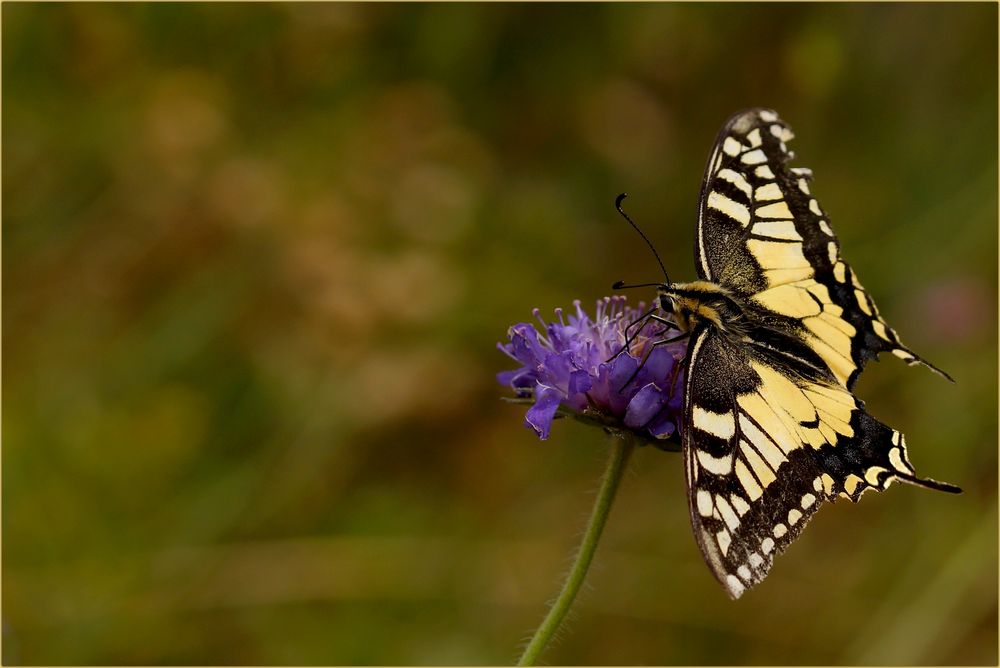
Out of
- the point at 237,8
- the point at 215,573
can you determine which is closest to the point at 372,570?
the point at 215,573

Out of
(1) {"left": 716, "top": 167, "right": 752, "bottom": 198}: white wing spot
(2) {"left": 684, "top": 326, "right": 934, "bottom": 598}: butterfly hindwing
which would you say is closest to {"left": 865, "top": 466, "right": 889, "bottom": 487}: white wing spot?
(2) {"left": 684, "top": 326, "right": 934, "bottom": 598}: butterfly hindwing

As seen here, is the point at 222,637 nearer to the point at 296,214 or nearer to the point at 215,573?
the point at 215,573

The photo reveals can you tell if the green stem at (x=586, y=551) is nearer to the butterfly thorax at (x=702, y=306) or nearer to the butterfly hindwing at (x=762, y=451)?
the butterfly hindwing at (x=762, y=451)

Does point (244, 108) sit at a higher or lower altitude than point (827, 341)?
higher

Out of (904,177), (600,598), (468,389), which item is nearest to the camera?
(600,598)

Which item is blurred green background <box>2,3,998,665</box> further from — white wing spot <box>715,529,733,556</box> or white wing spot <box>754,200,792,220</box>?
white wing spot <box>715,529,733,556</box>

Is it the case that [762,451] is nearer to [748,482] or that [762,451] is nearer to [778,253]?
[748,482]

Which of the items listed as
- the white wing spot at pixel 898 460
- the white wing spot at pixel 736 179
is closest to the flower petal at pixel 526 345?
the white wing spot at pixel 736 179
